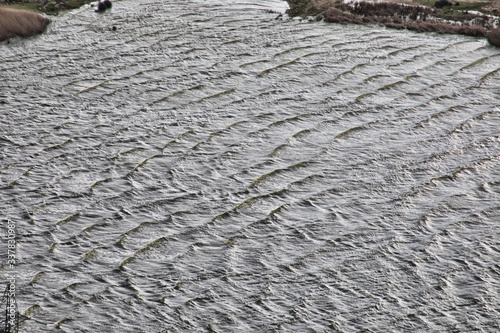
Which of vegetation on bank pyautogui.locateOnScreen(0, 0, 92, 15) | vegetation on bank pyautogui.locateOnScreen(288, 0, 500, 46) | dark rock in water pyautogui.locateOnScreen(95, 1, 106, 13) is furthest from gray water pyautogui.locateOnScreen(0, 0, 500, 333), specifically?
vegetation on bank pyautogui.locateOnScreen(0, 0, 92, 15)

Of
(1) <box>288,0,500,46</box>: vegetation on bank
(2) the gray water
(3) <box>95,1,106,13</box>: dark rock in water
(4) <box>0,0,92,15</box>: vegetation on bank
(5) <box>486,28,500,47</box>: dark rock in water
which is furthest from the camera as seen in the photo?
(4) <box>0,0,92,15</box>: vegetation on bank

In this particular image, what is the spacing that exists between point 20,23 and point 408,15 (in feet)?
A: 19.4

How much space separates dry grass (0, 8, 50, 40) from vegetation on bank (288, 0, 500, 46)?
3843mm

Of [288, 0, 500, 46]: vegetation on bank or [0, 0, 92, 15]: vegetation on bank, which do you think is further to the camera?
[0, 0, 92, 15]: vegetation on bank

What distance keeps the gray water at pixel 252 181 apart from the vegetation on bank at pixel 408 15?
0.56 metres

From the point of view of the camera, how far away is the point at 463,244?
392cm

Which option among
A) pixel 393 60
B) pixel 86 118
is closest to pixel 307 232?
pixel 86 118

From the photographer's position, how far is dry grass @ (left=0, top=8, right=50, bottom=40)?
7676 millimetres

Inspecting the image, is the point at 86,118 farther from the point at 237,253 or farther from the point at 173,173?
the point at 237,253

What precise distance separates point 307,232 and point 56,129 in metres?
2.86

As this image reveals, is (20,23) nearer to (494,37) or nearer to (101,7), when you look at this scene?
(101,7)

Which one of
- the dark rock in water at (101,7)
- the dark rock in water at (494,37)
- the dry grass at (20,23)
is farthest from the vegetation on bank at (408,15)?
the dry grass at (20,23)

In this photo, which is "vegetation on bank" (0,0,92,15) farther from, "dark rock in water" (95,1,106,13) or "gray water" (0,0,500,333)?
"gray water" (0,0,500,333)

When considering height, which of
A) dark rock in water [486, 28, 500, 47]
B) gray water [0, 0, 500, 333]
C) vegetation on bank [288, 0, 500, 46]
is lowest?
gray water [0, 0, 500, 333]
